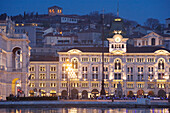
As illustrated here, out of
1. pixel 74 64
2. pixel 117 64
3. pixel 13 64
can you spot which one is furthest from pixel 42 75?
pixel 13 64

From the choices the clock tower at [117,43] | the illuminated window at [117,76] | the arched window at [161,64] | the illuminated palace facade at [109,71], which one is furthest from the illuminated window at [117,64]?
the arched window at [161,64]

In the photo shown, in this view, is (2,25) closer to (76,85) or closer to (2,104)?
(2,104)

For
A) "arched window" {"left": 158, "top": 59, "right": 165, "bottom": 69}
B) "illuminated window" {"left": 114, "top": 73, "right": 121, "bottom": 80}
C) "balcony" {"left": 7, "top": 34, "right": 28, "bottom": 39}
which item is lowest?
"illuminated window" {"left": 114, "top": 73, "right": 121, "bottom": 80}

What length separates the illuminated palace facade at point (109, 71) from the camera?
170375 mm

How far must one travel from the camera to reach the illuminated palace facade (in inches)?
6708

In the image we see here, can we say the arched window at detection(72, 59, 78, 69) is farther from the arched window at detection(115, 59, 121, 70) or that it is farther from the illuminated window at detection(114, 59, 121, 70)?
the arched window at detection(115, 59, 121, 70)

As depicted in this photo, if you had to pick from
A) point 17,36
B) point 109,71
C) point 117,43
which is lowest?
point 109,71

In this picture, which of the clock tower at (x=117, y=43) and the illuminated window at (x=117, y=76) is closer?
the illuminated window at (x=117, y=76)

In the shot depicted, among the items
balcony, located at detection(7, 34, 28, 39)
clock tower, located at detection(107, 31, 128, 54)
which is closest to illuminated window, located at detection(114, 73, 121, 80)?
clock tower, located at detection(107, 31, 128, 54)

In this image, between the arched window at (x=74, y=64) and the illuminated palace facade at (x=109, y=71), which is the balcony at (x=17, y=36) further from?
the arched window at (x=74, y=64)

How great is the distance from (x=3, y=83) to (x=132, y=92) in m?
62.4

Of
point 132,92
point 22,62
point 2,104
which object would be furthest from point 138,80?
point 2,104

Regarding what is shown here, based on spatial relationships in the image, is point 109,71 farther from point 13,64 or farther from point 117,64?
point 13,64

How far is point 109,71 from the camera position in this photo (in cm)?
17125
